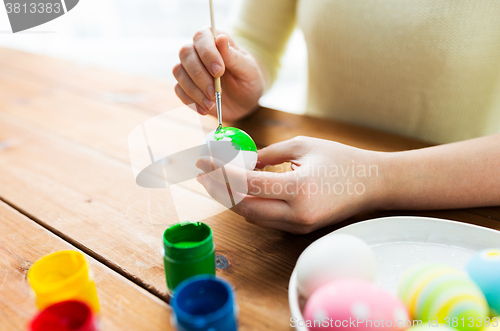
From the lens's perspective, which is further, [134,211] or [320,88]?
[320,88]

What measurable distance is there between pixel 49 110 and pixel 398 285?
0.98 m

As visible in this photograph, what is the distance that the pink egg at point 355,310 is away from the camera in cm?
30

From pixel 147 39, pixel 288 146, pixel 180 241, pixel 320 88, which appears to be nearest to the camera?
pixel 180 241

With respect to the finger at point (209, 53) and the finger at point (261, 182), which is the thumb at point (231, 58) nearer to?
the finger at point (209, 53)

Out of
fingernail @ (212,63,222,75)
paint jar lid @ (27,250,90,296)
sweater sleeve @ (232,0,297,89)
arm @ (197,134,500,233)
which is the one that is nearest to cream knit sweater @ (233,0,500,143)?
sweater sleeve @ (232,0,297,89)

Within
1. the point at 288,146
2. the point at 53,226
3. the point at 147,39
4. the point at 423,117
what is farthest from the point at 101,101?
the point at 147,39

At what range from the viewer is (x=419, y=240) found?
46cm

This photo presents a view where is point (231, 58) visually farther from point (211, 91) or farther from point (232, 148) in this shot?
point (232, 148)

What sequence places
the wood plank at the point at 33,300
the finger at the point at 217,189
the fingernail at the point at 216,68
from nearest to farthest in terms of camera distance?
the wood plank at the point at 33,300 → the finger at the point at 217,189 → the fingernail at the point at 216,68

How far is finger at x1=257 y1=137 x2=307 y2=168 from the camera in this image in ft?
1.71

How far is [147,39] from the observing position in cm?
334

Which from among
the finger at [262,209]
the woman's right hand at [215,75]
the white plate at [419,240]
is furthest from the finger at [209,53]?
the white plate at [419,240]

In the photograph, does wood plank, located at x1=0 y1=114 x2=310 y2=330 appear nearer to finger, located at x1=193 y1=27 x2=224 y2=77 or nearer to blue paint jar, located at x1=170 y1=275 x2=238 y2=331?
blue paint jar, located at x1=170 y1=275 x2=238 y2=331

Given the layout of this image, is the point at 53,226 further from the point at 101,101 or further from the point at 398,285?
the point at 101,101
